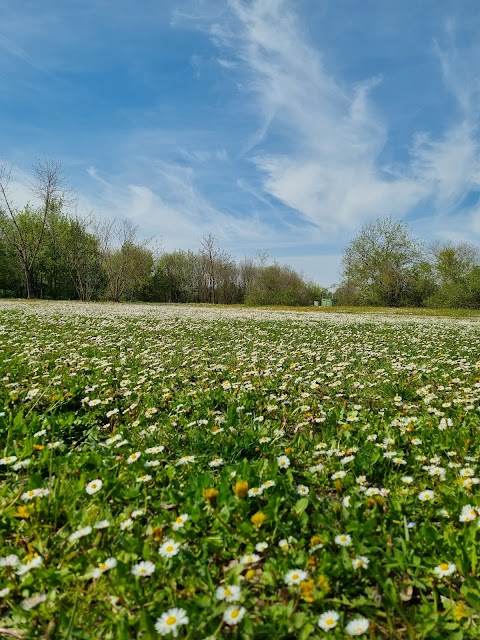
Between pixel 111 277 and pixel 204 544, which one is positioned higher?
pixel 111 277

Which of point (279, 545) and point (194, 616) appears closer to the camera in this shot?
point (194, 616)

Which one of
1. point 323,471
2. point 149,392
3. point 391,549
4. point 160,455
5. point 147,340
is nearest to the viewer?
point 391,549

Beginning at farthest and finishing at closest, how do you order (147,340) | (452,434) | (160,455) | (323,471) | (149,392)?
(147,340) < (149,392) < (452,434) < (160,455) < (323,471)

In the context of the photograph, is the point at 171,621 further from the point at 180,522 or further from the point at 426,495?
A: the point at 426,495

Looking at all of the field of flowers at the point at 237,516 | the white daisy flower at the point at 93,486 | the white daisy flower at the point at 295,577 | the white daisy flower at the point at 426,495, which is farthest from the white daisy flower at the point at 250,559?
the white daisy flower at the point at 426,495

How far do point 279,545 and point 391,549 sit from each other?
2.10ft

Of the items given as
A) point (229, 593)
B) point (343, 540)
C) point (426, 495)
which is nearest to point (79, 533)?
point (229, 593)

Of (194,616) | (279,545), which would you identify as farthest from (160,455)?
(194,616)

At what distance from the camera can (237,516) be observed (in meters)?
2.48

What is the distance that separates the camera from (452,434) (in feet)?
13.0

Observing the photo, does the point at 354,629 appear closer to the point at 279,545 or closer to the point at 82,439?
the point at 279,545

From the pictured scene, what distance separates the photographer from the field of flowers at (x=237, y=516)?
1854 millimetres

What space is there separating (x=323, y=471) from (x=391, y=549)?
3.38 ft

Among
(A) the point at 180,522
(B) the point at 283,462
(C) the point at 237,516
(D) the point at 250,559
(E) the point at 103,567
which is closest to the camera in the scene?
(E) the point at 103,567
